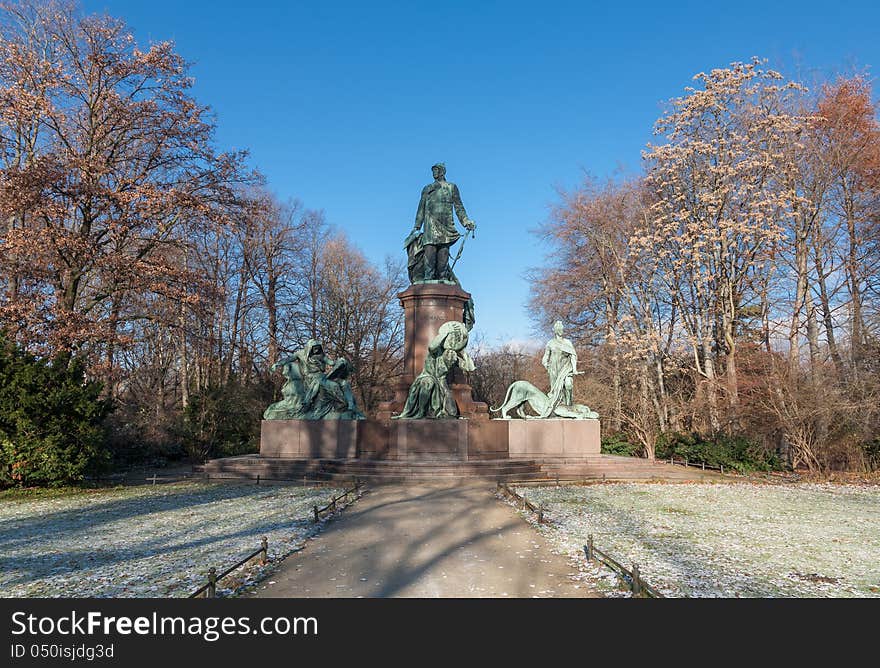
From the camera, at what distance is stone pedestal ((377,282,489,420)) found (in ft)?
61.3

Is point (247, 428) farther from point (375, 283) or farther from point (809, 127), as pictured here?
point (809, 127)

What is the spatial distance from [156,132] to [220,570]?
1724 cm

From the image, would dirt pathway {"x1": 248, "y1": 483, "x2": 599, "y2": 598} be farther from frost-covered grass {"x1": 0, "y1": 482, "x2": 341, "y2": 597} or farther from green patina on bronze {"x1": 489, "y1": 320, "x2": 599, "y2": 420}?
green patina on bronze {"x1": 489, "y1": 320, "x2": 599, "y2": 420}

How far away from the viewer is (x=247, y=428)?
27375 millimetres

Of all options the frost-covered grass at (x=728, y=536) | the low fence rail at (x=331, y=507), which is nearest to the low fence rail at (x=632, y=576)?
the frost-covered grass at (x=728, y=536)

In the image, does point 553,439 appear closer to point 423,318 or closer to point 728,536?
point 423,318

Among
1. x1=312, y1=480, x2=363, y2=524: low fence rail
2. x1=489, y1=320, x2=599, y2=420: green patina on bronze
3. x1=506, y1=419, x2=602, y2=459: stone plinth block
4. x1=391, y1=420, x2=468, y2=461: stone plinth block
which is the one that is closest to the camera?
x1=312, y1=480, x2=363, y2=524: low fence rail

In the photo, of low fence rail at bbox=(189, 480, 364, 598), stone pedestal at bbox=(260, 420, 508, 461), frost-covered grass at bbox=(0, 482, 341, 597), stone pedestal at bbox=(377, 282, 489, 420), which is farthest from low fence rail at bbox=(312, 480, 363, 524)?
stone pedestal at bbox=(377, 282, 489, 420)

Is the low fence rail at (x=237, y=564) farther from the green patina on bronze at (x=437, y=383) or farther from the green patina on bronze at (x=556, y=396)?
the green patina on bronze at (x=556, y=396)

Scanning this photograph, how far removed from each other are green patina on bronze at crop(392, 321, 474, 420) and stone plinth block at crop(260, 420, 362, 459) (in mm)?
1576

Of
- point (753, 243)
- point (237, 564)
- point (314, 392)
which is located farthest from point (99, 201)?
point (753, 243)

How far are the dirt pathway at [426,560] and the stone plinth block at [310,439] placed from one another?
20.8 feet

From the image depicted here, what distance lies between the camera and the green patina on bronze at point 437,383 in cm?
1664
